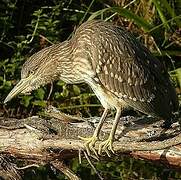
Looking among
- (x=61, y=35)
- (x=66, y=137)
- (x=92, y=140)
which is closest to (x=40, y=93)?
(x=61, y=35)

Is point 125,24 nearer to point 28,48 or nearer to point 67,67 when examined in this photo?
point 28,48

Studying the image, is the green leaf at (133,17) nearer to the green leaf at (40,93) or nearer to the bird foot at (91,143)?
the green leaf at (40,93)

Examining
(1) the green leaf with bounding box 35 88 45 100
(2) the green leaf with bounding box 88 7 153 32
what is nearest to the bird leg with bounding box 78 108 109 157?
(2) the green leaf with bounding box 88 7 153 32

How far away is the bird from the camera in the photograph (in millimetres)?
4281

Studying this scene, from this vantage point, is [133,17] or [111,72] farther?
[133,17]

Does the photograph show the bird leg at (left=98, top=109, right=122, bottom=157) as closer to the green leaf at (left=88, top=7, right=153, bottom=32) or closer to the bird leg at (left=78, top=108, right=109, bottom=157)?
the bird leg at (left=78, top=108, right=109, bottom=157)

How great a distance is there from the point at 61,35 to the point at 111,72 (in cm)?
279

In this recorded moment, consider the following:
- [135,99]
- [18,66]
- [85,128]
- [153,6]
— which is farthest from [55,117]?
[153,6]

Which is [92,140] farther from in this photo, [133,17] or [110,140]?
[133,17]

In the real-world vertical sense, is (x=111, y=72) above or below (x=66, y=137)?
above

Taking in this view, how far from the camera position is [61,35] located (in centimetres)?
705

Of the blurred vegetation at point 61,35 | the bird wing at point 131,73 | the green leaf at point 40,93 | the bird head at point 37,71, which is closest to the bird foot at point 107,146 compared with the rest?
the bird wing at point 131,73

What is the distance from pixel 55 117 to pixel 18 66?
1835mm

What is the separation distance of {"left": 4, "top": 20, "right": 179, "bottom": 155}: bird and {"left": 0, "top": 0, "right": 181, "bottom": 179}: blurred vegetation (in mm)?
1775
